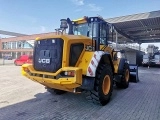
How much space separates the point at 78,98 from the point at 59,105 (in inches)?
37.2

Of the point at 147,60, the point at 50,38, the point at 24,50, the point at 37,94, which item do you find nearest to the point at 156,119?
the point at 50,38

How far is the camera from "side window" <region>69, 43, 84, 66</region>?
4551 millimetres

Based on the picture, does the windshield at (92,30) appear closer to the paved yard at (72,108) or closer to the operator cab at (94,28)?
the operator cab at (94,28)

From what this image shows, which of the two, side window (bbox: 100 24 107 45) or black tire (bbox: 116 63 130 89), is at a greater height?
side window (bbox: 100 24 107 45)

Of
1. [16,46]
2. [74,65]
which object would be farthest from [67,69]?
[16,46]

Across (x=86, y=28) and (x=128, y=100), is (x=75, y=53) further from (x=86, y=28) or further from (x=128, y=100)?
(x=128, y=100)

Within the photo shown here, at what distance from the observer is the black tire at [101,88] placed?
15.9 ft

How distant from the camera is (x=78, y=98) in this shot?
232 inches

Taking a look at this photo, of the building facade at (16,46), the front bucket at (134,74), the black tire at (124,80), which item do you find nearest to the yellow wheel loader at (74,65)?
the black tire at (124,80)

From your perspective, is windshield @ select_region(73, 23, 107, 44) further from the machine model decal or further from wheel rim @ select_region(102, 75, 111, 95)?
wheel rim @ select_region(102, 75, 111, 95)

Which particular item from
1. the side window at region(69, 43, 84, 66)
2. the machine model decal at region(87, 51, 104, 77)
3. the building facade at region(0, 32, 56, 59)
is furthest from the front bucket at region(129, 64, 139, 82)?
the building facade at region(0, 32, 56, 59)

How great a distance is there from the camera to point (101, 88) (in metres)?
4.96

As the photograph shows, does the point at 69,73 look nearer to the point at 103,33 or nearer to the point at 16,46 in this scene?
the point at 103,33

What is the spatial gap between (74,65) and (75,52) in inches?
14.7
